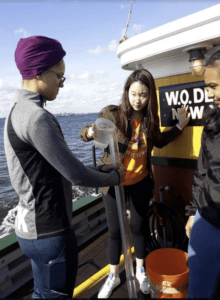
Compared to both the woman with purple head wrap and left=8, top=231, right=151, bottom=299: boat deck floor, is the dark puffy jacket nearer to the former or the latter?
the woman with purple head wrap

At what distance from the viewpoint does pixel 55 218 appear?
1.27 m

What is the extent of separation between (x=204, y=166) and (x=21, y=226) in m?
1.18

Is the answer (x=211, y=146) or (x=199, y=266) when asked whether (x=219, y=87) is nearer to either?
(x=211, y=146)

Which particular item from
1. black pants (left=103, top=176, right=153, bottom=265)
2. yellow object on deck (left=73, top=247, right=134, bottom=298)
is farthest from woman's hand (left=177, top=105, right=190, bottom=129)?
yellow object on deck (left=73, top=247, right=134, bottom=298)

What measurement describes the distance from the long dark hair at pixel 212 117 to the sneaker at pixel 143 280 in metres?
1.45

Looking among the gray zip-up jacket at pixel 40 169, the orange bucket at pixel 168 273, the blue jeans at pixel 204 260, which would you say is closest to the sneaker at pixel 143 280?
the orange bucket at pixel 168 273

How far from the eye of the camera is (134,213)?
2174mm

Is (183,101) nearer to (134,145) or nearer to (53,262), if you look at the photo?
(134,145)

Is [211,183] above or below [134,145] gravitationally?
below

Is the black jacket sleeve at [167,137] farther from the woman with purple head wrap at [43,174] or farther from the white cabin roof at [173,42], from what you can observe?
the woman with purple head wrap at [43,174]

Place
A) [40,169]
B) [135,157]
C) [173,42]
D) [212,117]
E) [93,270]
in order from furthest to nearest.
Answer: [93,270]
[135,157]
[173,42]
[212,117]
[40,169]

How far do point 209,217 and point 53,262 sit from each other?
902mm

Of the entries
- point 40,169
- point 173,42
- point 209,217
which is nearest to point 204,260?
point 209,217

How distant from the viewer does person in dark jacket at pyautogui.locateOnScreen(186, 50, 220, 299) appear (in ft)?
4.52
